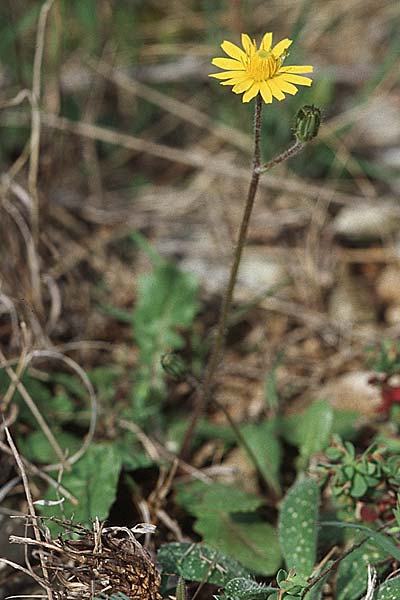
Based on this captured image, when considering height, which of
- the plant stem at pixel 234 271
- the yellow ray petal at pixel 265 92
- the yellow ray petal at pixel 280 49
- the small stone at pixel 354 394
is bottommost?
the small stone at pixel 354 394

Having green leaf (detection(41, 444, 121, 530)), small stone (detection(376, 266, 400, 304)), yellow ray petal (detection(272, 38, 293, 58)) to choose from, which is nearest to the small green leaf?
green leaf (detection(41, 444, 121, 530))

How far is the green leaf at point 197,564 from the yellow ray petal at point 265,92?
108 cm

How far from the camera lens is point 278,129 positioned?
128 inches

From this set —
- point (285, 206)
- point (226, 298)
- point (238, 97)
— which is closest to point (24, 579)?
point (226, 298)

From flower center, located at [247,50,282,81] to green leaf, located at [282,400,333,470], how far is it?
1.03 meters

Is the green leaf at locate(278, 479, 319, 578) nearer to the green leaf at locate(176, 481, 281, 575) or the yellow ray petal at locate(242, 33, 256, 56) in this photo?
the green leaf at locate(176, 481, 281, 575)

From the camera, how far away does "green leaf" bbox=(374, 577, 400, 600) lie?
1.65m

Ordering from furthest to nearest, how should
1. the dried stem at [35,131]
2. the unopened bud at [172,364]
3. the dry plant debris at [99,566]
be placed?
the dried stem at [35,131], the unopened bud at [172,364], the dry plant debris at [99,566]

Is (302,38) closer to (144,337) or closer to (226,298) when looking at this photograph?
(144,337)

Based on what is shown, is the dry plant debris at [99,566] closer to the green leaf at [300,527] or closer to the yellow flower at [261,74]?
the green leaf at [300,527]

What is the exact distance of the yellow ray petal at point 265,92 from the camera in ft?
5.32

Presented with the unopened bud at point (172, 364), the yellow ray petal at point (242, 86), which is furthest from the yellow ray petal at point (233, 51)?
the unopened bud at point (172, 364)

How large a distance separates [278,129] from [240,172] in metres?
0.24

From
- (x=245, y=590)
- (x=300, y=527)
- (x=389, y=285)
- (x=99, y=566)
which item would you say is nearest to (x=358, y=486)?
(x=300, y=527)
